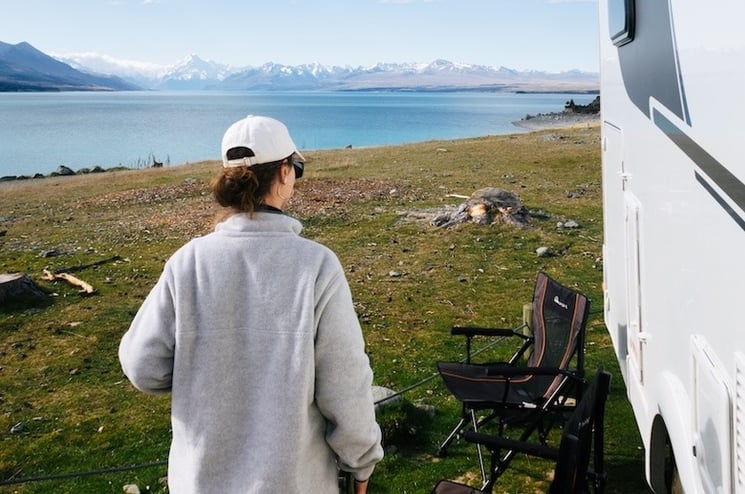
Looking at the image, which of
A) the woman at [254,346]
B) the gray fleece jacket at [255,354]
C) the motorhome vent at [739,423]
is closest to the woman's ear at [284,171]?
the woman at [254,346]

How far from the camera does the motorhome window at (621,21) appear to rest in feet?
11.0

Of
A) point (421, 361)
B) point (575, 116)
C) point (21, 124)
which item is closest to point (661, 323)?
point (421, 361)

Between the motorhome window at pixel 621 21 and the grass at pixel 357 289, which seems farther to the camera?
the grass at pixel 357 289

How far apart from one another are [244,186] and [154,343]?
53 cm

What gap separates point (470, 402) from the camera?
4.44m

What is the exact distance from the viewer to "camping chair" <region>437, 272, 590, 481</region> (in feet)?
14.4

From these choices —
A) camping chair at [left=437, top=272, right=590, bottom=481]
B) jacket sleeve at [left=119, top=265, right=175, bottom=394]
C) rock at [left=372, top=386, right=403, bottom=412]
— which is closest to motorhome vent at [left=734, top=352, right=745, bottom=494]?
jacket sleeve at [left=119, top=265, right=175, bottom=394]

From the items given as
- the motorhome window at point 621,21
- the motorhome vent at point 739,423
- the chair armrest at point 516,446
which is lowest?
the chair armrest at point 516,446

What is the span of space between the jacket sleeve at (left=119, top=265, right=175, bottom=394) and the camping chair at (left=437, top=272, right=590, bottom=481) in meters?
2.29

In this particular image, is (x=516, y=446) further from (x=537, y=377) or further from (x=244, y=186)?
(x=244, y=186)

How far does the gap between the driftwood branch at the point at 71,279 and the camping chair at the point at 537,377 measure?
5.57 metres

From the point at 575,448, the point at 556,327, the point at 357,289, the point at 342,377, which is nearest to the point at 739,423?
the point at 575,448

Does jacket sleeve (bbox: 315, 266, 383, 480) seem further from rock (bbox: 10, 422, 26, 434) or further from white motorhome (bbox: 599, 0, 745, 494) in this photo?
rock (bbox: 10, 422, 26, 434)

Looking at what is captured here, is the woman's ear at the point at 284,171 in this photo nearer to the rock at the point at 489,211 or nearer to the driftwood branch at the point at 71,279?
the driftwood branch at the point at 71,279
